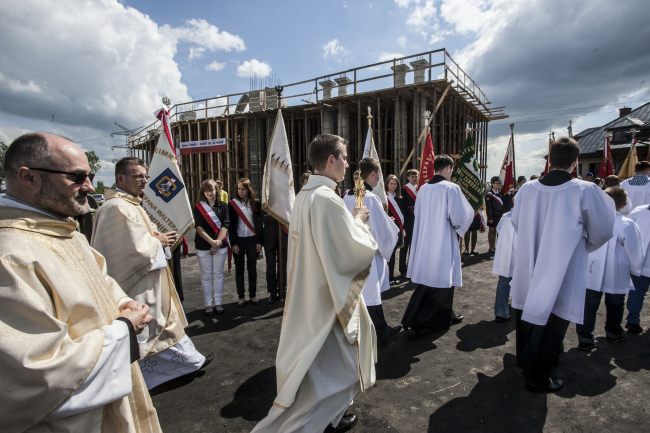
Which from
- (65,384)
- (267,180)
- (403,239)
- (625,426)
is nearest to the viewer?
(65,384)

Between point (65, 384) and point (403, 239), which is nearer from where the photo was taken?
point (65, 384)

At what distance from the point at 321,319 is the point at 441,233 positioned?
2708 mm

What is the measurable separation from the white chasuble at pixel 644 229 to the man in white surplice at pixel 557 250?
78.2 inches

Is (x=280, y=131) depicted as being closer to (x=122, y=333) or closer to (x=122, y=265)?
(x=122, y=265)

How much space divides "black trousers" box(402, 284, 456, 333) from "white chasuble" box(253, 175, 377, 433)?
207 centimetres

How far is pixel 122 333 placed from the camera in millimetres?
1504

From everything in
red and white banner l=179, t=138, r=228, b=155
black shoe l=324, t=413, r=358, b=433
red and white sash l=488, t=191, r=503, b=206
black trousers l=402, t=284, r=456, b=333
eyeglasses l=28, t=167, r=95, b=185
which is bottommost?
black shoe l=324, t=413, r=358, b=433

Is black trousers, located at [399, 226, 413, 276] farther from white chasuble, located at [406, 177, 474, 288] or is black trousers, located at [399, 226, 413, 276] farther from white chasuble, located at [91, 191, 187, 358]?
white chasuble, located at [91, 191, 187, 358]

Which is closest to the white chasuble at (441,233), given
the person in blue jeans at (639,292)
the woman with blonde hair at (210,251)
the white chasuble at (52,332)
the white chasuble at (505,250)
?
the white chasuble at (505,250)

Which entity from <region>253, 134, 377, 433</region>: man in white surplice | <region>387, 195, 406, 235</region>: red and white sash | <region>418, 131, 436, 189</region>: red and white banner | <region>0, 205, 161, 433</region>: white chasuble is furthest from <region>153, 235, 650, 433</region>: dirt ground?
<region>418, 131, 436, 189</region>: red and white banner

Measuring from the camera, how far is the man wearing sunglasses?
3.90ft

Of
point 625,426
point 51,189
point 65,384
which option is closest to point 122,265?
point 51,189

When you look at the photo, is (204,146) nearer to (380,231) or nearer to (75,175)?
(380,231)

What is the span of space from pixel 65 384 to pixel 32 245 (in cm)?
53
